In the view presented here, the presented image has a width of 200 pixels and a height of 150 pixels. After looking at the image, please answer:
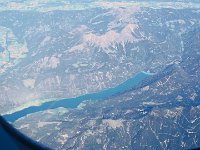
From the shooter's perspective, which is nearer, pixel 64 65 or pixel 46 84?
pixel 46 84

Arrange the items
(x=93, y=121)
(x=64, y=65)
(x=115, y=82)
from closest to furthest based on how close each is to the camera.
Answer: (x=93, y=121) → (x=115, y=82) → (x=64, y=65)

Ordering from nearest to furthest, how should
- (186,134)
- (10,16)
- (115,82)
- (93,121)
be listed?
(186,134), (93,121), (115,82), (10,16)

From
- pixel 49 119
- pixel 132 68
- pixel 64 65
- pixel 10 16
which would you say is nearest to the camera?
pixel 49 119

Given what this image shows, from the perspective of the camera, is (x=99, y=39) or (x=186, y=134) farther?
(x=99, y=39)

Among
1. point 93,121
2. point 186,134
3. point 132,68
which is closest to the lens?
point 186,134

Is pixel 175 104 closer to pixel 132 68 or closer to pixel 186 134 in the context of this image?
pixel 186 134

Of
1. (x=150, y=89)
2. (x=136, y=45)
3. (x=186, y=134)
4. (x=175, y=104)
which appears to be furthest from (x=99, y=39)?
(x=186, y=134)

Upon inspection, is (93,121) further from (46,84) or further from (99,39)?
(99,39)

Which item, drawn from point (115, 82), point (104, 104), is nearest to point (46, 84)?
point (115, 82)

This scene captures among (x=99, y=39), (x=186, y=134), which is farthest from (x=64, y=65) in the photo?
(x=186, y=134)
